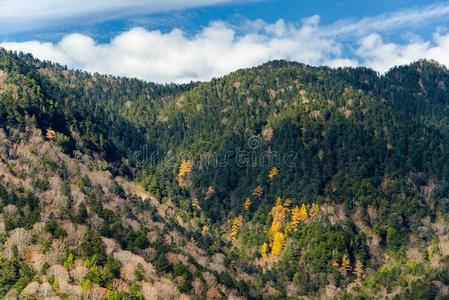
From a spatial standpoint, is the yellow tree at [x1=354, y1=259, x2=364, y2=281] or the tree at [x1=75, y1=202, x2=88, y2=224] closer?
the tree at [x1=75, y1=202, x2=88, y2=224]

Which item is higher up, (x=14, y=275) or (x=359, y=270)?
(x=14, y=275)

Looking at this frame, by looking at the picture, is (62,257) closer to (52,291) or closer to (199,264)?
(52,291)

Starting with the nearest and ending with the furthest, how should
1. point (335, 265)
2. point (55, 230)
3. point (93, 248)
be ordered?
point (93, 248) → point (55, 230) → point (335, 265)

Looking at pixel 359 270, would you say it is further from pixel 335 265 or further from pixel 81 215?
pixel 81 215

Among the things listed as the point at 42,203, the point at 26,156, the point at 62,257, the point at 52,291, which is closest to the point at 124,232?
the point at 42,203

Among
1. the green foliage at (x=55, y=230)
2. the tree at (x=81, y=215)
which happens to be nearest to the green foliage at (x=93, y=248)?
the green foliage at (x=55, y=230)

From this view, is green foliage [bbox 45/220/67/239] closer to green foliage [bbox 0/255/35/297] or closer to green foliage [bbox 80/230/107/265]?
green foliage [bbox 80/230/107/265]


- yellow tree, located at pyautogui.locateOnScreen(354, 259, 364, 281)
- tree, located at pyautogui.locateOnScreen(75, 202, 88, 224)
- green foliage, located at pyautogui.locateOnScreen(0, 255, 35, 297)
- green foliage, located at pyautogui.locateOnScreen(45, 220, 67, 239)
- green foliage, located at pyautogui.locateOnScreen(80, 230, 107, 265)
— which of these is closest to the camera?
green foliage, located at pyautogui.locateOnScreen(0, 255, 35, 297)

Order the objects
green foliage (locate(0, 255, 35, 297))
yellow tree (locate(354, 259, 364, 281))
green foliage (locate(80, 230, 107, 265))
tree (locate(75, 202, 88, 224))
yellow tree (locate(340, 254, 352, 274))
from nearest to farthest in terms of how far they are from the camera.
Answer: green foliage (locate(0, 255, 35, 297))
green foliage (locate(80, 230, 107, 265))
tree (locate(75, 202, 88, 224))
yellow tree (locate(354, 259, 364, 281))
yellow tree (locate(340, 254, 352, 274))

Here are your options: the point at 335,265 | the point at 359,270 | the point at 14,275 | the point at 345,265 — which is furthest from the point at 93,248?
the point at 359,270

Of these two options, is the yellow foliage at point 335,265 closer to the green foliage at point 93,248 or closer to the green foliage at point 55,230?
the green foliage at point 93,248

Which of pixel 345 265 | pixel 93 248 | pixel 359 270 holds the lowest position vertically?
pixel 359 270

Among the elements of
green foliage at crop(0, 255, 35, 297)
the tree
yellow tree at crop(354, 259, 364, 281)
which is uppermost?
the tree

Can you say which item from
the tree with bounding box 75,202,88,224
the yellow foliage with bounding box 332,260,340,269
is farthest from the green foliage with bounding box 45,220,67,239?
the yellow foliage with bounding box 332,260,340,269
